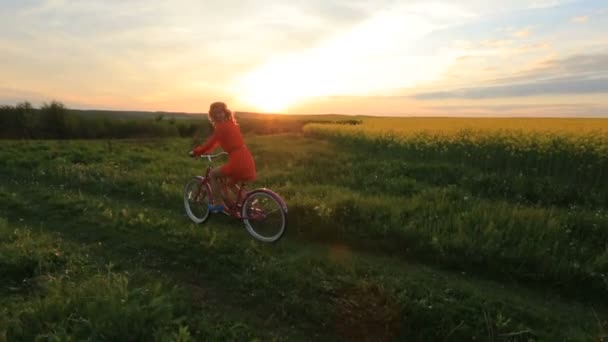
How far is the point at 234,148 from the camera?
714 cm

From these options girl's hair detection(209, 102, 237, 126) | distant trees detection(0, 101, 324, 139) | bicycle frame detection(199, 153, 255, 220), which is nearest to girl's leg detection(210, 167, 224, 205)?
bicycle frame detection(199, 153, 255, 220)

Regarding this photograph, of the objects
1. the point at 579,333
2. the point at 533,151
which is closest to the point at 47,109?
the point at 533,151

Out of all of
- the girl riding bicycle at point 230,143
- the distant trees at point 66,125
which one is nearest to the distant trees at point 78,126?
the distant trees at point 66,125

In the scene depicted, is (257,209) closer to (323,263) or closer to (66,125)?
(323,263)

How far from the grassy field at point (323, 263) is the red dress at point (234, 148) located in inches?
45.0

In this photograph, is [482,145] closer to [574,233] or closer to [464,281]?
[574,233]

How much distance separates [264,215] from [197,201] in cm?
189

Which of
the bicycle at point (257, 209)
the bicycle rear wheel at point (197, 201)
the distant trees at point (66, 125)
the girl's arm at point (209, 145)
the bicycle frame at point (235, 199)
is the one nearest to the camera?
the bicycle at point (257, 209)

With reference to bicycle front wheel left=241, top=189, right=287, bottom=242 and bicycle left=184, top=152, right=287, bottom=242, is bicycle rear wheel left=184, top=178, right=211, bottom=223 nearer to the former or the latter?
bicycle left=184, top=152, right=287, bottom=242

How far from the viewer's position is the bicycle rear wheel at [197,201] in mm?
8242

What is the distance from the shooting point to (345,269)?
229 inches

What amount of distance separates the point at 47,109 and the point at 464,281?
54819mm

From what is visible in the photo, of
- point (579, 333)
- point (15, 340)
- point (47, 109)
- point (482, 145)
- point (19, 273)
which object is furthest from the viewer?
point (47, 109)

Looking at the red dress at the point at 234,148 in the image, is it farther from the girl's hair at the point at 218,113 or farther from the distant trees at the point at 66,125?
the distant trees at the point at 66,125
